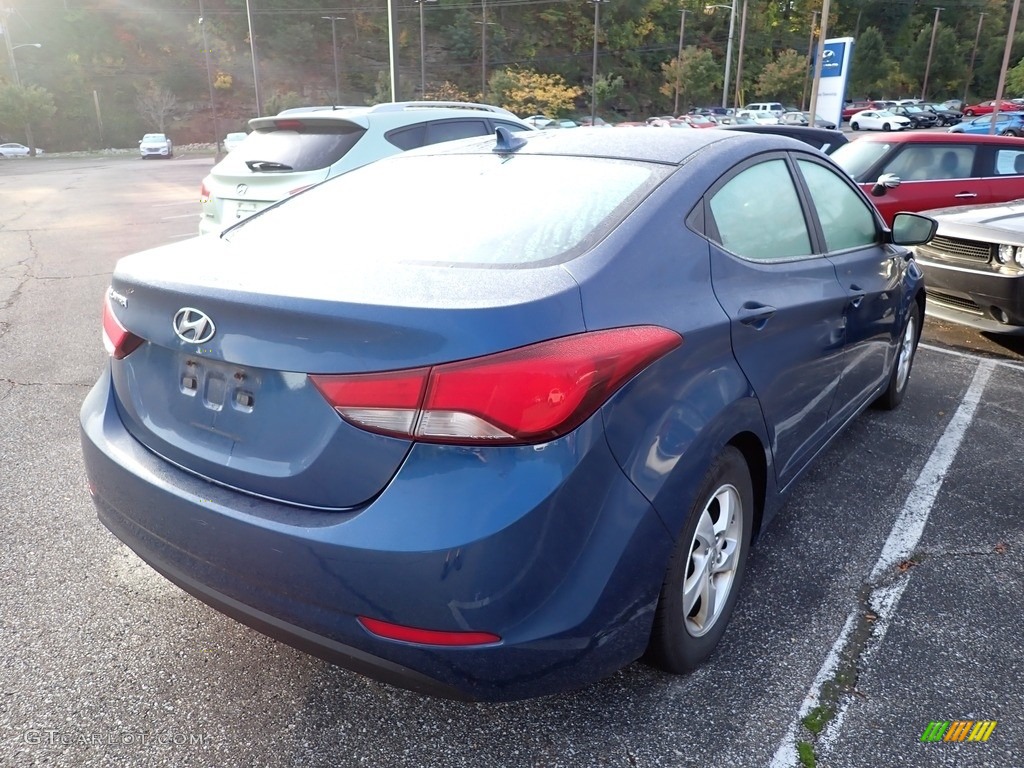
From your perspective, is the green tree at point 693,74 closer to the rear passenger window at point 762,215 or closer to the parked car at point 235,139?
the parked car at point 235,139

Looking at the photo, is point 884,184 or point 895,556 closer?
point 895,556

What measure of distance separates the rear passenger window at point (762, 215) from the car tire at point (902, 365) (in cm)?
171

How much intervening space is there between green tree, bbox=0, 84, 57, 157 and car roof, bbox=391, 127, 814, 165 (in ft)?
208

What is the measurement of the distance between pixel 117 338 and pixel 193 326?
462 millimetres

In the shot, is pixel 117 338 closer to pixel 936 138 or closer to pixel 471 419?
pixel 471 419

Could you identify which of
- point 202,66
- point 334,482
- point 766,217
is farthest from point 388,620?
point 202,66

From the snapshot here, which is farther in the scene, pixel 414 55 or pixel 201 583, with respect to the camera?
pixel 414 55

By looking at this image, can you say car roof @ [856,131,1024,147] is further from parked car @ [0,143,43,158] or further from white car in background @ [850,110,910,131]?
parked car @ [0,143,43,158]

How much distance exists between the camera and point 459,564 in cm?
167

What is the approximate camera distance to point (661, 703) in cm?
226

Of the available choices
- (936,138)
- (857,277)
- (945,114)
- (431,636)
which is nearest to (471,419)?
(431,636)

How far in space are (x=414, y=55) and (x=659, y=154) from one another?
8274 cm

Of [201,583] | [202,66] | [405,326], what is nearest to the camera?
[405,326]

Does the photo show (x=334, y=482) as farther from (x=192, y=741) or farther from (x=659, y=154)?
(x=659, y=154)
